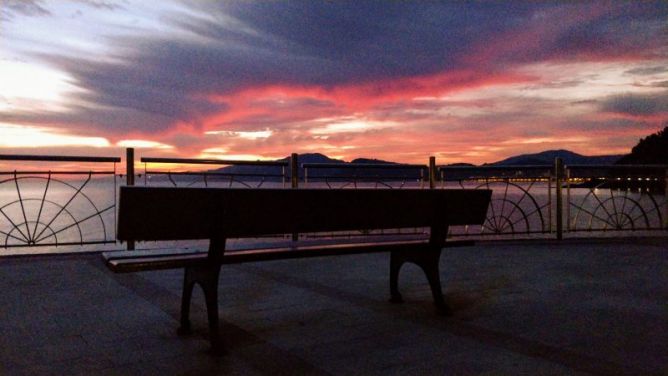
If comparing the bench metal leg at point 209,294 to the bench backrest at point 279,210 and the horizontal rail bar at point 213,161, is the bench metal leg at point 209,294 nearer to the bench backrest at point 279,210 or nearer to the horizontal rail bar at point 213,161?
the bench backrest at point 279,210

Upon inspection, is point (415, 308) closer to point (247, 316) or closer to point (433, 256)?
point (433, 256)

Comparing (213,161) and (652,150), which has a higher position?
(652,150)

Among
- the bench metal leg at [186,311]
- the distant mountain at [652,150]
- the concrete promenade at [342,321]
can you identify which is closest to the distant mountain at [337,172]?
the concrete promenade at [342,321]

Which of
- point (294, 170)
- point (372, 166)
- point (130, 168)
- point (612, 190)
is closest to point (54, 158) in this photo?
point (130, 168)

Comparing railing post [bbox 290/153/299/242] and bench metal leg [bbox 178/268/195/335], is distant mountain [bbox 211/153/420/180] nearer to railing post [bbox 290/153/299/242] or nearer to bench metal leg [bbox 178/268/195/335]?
railing post [bbox 290/153/299/242]

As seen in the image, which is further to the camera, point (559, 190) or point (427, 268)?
point (559, 190)

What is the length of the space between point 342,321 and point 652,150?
255ft

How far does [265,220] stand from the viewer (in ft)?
12.6

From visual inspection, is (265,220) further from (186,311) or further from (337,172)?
(337,172)

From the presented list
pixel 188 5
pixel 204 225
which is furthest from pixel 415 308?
pixel 188 5

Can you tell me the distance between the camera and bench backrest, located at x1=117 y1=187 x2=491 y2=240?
3.41 metres

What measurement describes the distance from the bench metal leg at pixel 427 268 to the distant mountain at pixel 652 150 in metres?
71.4

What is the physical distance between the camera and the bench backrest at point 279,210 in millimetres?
3410

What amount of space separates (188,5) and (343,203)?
8.69 metres
